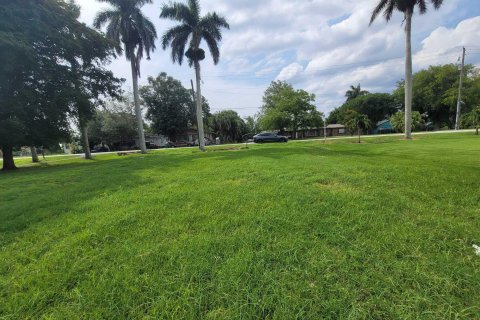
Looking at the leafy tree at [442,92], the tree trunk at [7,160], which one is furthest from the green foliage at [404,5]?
the tree trunk at [7,160]

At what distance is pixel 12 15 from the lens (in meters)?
11.9

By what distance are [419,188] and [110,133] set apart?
4391 centimetres

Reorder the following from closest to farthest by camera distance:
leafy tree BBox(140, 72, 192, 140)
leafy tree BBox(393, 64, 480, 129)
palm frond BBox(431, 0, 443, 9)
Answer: palm frond BBox(431, 0, 443, 9) < leafy tree BBox(393, 64, 480, 129) < leafy tree BBox(140, 72, 192, 140)

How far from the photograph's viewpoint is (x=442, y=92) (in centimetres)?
4228

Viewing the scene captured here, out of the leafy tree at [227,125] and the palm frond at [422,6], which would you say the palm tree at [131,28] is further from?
the leafy tree at [227,125]

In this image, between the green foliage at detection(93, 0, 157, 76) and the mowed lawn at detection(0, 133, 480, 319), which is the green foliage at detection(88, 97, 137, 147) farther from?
the mowed lawn at detection(0, 133, 480, 319)

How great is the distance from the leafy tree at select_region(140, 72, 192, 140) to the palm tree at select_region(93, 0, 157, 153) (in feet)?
69.8

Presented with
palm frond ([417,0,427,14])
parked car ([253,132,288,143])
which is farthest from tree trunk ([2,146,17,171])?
palm frond ([417,0,427,14])

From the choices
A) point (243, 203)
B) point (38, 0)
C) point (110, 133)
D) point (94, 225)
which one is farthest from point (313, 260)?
point (110, 133)

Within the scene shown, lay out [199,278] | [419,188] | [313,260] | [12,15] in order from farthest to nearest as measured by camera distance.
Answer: [12,15] < [419,188] < [313,260] < [199,278]

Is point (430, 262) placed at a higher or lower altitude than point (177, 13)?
lower

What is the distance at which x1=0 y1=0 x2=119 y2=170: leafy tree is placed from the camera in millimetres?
11719

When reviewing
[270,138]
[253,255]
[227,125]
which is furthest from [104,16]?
[227,125]

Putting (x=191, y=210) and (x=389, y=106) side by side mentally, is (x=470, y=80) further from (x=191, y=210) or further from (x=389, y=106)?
(x=191, y=210)
